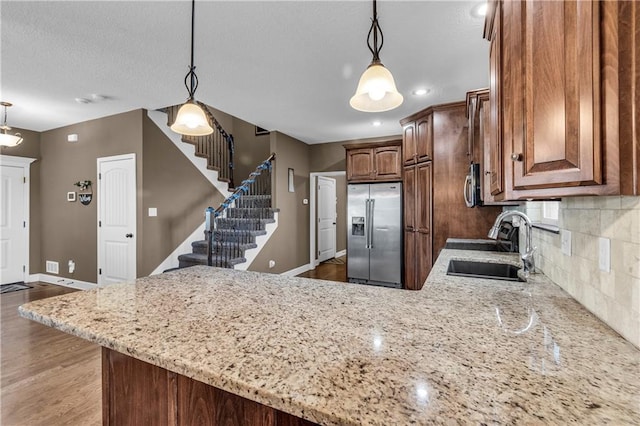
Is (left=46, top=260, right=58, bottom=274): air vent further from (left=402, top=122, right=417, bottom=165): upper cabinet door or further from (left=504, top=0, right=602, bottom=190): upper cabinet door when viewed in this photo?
(left=504, top=0, right=602, bottom=190): upper cabinet door

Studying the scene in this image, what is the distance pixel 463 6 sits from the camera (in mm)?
1969

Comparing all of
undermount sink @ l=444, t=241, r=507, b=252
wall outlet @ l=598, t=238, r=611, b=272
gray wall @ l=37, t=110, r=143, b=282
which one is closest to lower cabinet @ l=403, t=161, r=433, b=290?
undermount sink @ l=444, t=241, r=507, b=252

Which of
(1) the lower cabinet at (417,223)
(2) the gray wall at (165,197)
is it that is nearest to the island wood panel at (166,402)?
(2) the gray wall at (165,197)

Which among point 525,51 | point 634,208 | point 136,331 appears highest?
point 525,51

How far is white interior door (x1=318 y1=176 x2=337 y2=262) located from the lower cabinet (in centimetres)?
260

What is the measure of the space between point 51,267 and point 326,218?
5176 mm

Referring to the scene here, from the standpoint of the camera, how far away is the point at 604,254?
978 mm

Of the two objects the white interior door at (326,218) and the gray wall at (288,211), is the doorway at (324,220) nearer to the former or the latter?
the white interior door at (326,218)

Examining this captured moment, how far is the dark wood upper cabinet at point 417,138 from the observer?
387cm

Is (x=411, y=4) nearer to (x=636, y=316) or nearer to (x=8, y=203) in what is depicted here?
(x=636, y=316)

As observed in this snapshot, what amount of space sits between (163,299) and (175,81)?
269cm

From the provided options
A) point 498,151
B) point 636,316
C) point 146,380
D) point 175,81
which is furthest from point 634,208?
point 175,81

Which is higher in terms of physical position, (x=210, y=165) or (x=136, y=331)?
(x=210, y=165)

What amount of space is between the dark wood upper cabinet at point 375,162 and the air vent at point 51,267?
510 centimetres
